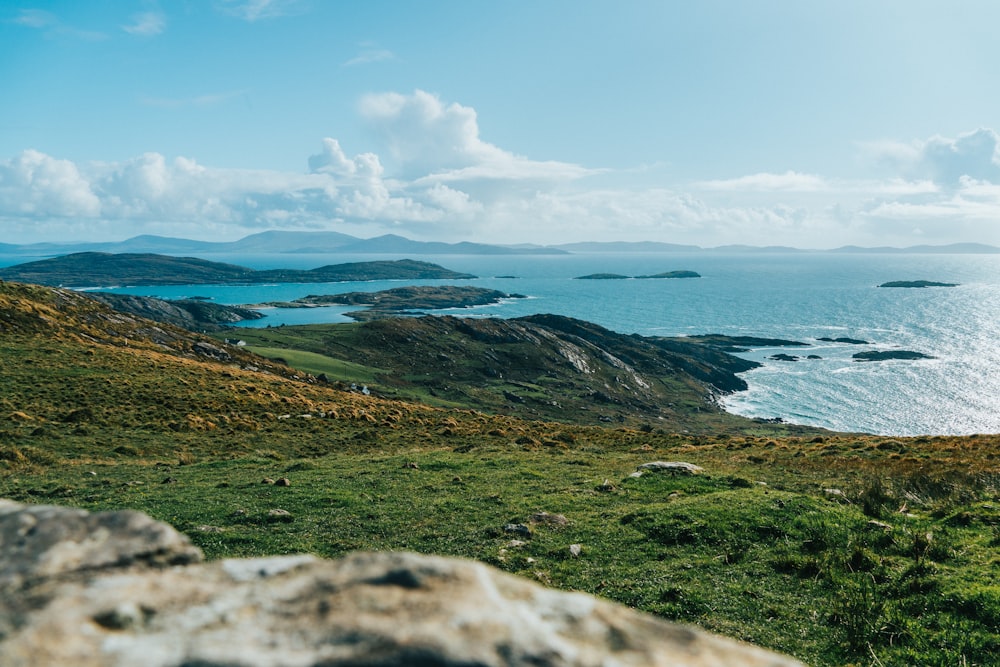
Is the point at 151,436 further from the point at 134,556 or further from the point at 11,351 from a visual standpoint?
the point at 134,556

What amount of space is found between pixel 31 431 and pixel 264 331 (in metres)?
122

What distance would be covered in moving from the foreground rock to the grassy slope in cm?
971

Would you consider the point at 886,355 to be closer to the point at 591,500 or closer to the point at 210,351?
the point at 210,351

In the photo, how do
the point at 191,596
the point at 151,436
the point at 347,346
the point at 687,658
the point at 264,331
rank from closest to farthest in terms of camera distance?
the point at 687,658
the point at 191,596
the point at 151,436
the point at 347,346
the point at 264,331

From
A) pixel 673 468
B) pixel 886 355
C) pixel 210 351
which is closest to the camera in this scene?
pixel 673 468

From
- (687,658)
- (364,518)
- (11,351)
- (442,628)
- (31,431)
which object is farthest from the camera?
(11,351)

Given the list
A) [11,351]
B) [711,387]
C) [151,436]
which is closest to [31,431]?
[151,436]

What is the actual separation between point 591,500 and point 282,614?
19651mm

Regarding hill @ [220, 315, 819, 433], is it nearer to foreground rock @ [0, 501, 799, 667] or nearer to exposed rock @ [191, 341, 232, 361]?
exposed rock @ [191, 341, 232, 361]

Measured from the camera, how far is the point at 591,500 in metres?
21.5

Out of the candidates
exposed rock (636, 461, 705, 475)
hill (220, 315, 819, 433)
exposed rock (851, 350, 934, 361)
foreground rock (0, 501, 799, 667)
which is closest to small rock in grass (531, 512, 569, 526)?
exposed rock (636, 461, 705, 475)

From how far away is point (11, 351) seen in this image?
4834 centimetres

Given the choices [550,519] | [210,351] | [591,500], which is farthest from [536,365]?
[550,519]

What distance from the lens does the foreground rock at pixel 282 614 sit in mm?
2713
